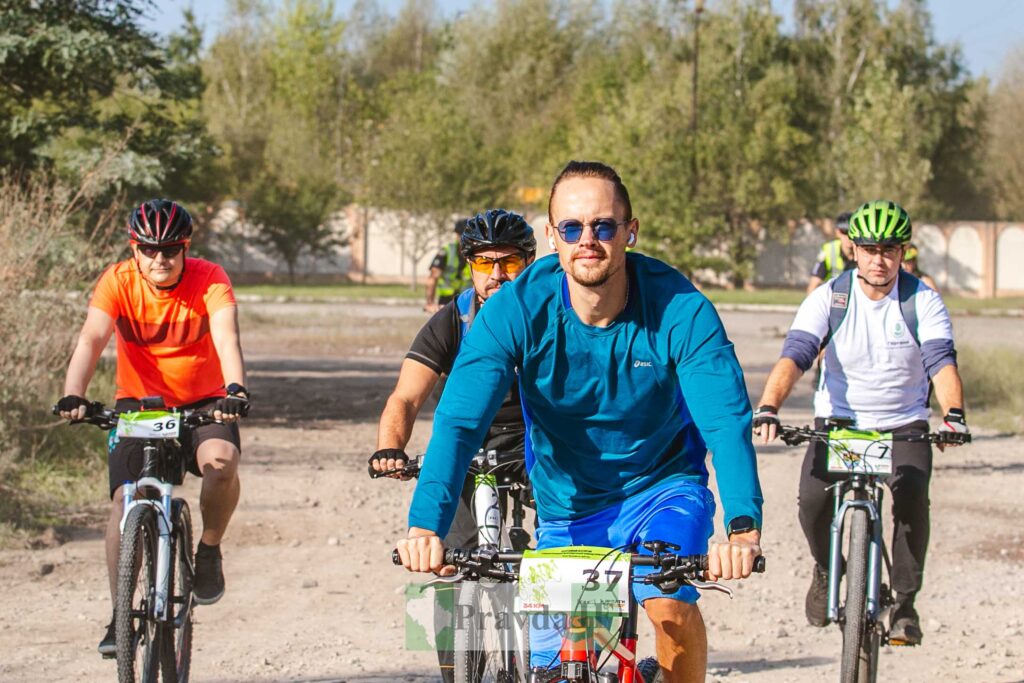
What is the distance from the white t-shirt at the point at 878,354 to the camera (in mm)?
6910

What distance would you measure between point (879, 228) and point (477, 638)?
9.00 ft

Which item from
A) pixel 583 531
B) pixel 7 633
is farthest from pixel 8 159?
pixel 583 531

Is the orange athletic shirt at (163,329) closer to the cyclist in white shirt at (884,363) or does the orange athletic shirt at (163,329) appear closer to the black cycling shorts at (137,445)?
the black cycling shorts at (137,445)

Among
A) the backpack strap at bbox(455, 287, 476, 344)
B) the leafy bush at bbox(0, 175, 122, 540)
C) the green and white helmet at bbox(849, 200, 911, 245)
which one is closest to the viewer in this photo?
the backpack strap at bbox(455, 287, 476, 344)

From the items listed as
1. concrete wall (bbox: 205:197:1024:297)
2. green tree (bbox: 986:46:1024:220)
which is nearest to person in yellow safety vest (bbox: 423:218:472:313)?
concrete wall (bbox: 205:197:1024:297)

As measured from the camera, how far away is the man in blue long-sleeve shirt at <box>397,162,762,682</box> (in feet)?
13.5

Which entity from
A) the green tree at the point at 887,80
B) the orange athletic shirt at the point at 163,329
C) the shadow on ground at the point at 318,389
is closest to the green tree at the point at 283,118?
the green tree at the point at 887,80

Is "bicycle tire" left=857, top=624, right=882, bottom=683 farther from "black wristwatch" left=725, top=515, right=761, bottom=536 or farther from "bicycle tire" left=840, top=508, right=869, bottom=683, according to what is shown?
"black wristwatch" left=725, top=515, right=761, bottom=536

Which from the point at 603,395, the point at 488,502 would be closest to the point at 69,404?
the point at 488,502

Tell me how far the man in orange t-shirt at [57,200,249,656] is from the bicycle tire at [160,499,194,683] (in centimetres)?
21

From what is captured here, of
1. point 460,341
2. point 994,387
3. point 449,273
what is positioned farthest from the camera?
point 994,387

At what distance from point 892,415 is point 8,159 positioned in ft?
32.5

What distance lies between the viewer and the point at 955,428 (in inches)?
250

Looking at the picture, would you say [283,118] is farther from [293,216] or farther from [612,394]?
[612,394]
